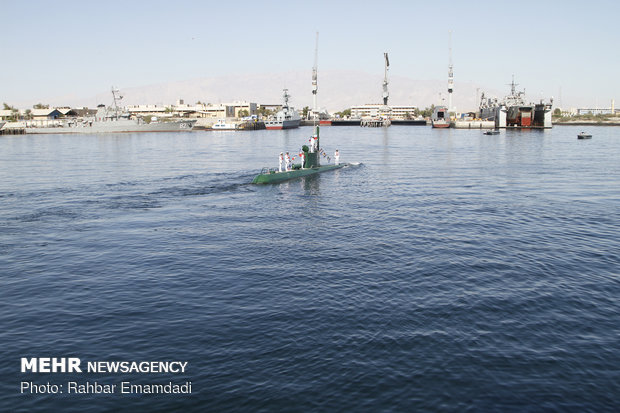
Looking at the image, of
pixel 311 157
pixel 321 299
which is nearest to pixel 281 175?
pixel 311 157

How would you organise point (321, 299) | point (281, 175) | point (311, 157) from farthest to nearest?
point (311, 157) → point (281, 175) → point (321, 299)

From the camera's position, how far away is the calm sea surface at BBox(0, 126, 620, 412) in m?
16.4

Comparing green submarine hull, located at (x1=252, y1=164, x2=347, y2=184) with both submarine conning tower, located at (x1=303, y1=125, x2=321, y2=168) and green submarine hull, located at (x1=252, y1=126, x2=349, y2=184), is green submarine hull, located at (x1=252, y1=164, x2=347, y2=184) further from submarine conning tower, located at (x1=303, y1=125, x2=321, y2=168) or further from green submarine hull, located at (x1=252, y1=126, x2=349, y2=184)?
submarine conning tower, located at (x1=303, y1=125, x2=321, y2=168)

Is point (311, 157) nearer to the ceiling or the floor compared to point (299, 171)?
nearer to the ceiling

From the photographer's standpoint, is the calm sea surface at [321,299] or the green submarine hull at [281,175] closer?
the calm sea surface at [321,299]

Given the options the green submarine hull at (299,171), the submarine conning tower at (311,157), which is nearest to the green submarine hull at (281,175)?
the green submarine hull at (299,171)

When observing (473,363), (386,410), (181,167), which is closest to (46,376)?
(386,410)

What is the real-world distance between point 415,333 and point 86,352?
12.5m

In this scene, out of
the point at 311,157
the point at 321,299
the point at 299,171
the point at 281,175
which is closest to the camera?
the point at 321,299

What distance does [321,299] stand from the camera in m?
23.8

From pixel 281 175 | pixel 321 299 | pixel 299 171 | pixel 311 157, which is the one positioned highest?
pixel 311 157

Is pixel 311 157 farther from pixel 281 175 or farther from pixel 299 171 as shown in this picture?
pixel 281 175

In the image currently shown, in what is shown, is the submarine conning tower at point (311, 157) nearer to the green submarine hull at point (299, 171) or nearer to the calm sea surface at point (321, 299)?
the green submarine hull at point (299, 171)

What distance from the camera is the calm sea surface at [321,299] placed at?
53.9ft
